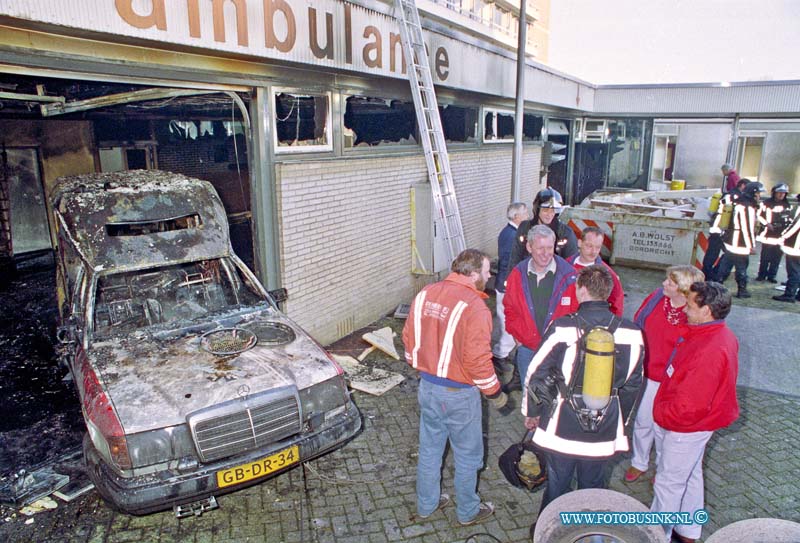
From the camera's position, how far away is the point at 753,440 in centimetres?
519

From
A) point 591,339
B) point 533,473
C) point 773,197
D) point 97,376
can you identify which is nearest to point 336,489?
point 533,473

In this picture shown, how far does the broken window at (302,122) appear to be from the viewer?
666cm

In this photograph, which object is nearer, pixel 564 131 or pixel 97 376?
pixel 97 376

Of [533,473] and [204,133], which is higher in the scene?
[204,133]

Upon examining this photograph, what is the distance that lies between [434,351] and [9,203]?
11532mm

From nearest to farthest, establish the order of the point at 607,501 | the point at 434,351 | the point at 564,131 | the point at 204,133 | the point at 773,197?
the point at 607,501 → the point at 434,351 → the point at 773,197 → the point at 204,133 → the point at 564,131

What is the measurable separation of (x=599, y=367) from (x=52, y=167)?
12.6m

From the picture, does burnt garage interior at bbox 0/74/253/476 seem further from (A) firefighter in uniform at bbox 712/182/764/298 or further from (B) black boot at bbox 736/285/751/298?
(B) black boot at bbox 736/285/751/298

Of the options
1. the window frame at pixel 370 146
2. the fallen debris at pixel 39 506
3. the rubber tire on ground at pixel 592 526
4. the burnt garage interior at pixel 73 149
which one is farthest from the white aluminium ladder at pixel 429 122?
the fallen debris at pixel 39 506

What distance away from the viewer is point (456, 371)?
142 inches

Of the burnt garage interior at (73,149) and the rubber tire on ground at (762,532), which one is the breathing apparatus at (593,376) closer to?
the rubber tire on ground at (762,532)

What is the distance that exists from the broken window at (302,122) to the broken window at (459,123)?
340 cm

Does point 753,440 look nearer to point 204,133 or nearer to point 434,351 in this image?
point 434,351

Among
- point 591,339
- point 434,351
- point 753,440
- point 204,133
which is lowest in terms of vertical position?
point 753,440
